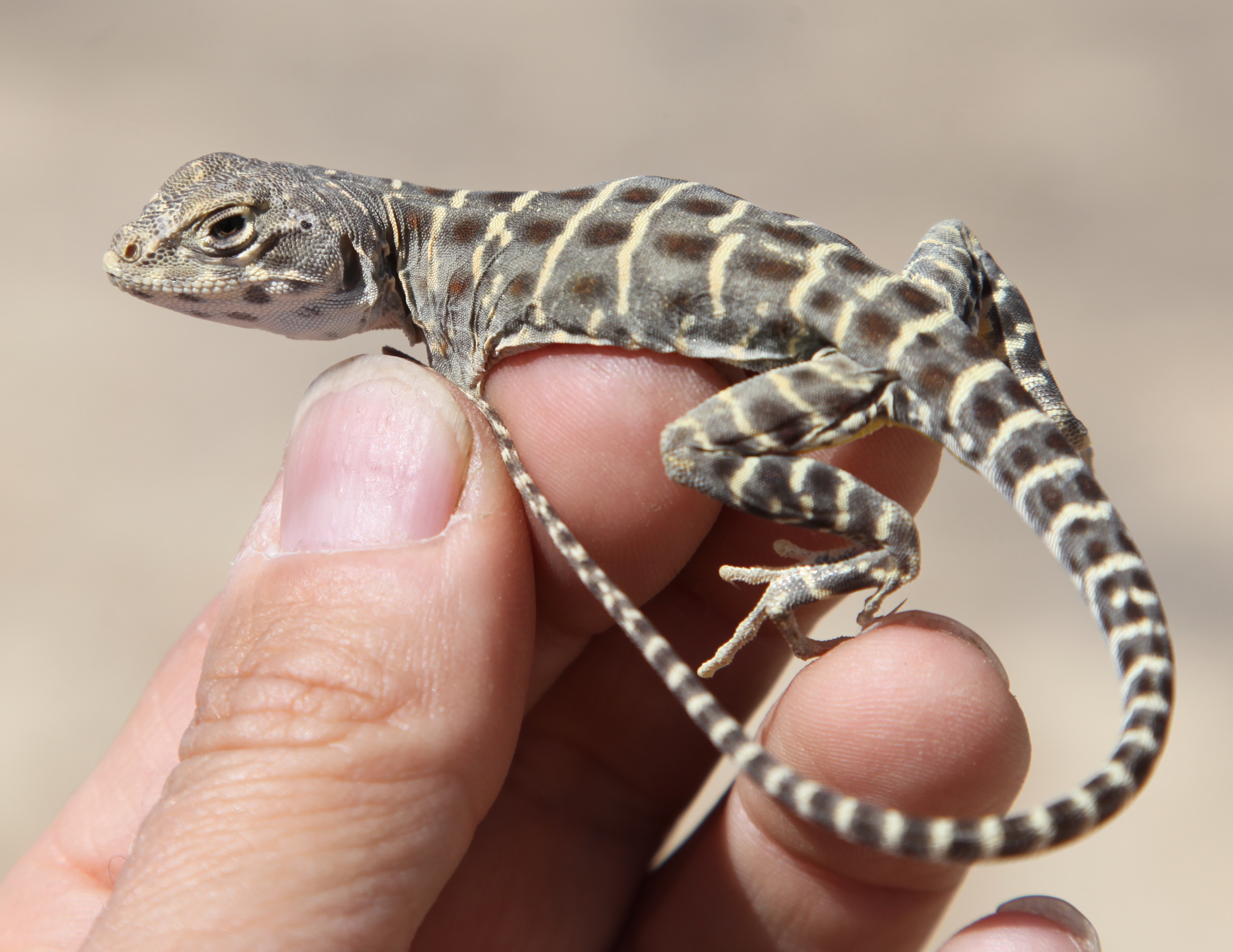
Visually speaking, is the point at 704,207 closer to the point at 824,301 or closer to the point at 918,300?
the point at 824,301

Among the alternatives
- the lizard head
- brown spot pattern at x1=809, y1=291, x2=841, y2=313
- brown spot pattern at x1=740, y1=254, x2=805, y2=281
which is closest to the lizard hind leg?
brown spot pattern at x1=809, y1=291, x2=841, y2=313

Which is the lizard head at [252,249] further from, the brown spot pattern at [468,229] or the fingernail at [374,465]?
the fingernail at [374,465]

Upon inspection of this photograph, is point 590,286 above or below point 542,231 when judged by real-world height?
below

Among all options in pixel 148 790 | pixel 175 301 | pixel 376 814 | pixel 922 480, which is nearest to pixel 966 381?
pixel 922 480

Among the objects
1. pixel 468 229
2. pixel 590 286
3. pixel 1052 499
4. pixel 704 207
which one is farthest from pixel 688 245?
pixel 1052 499

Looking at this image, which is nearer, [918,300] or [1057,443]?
[1057,443]

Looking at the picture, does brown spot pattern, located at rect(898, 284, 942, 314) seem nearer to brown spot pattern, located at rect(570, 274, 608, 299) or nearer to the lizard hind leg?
the lizard hind leg
